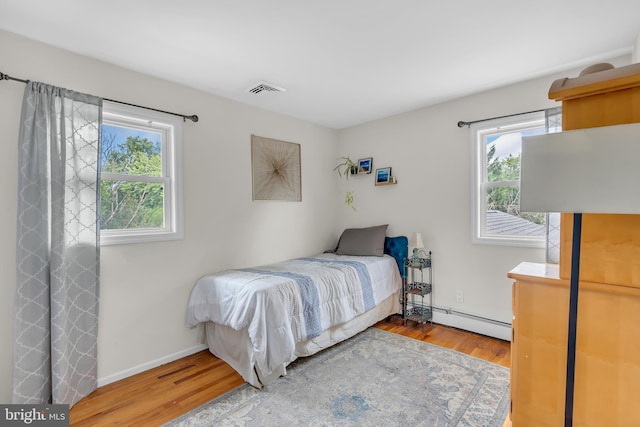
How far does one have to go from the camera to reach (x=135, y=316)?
2385mm

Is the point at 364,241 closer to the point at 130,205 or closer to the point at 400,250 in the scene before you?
the point at 400,250

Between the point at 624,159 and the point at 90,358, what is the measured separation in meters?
3.05

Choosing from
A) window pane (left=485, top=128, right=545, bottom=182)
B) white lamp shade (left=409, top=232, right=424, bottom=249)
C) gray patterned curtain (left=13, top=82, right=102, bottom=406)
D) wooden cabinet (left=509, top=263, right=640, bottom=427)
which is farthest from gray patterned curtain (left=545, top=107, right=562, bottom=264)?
gray patterned curtain (left=13, top=82, right=102, bottom=406)

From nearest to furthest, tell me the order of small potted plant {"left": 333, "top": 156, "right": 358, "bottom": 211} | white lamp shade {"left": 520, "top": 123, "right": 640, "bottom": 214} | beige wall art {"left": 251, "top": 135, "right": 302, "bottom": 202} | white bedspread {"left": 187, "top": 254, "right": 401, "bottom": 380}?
white lamp shade {"left": 520, "top": 123, "right": 640, "bottom": 214}
white bedspread {"left": 187, "top": 254, "right": 401, "bottom": 380}
beige wall art {"left": 251, "top": 135, "right": 302, "bottom": 202}
small potted plant {"left": 333, "top": 156, "right": 358, "bottom": 211}

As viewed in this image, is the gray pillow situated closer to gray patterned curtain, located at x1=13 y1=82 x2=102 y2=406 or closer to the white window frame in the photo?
the white window frame

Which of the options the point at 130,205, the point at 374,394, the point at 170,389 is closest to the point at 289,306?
the point at 374,394

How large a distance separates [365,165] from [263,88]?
65.1 inches

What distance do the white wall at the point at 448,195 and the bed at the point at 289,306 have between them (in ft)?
1.38

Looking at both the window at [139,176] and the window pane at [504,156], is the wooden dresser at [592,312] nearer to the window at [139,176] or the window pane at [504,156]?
the window pane at [504,156]

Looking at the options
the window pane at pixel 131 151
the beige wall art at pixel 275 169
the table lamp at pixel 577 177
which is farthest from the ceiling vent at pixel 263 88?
the table lamp at pixel 577 177

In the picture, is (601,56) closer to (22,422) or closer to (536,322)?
(536,322)

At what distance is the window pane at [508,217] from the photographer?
2.76m

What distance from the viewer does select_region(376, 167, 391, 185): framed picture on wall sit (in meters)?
3.66

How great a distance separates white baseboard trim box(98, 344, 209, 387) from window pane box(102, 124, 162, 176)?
153cm
